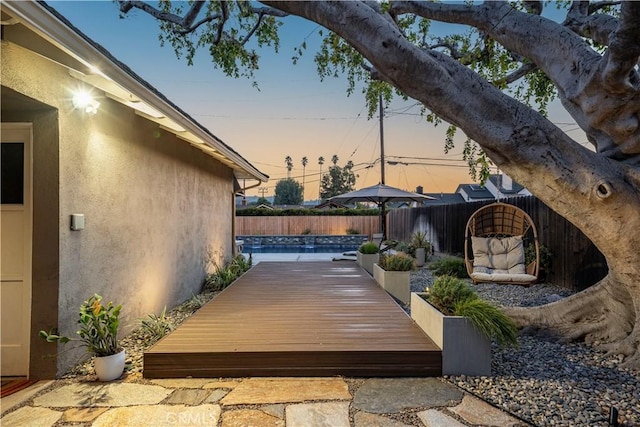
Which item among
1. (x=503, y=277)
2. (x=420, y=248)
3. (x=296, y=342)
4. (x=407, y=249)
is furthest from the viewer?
(x=407, y=249)

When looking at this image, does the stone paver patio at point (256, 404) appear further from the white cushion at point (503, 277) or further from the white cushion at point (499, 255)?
the white cushion at point (499, 255)

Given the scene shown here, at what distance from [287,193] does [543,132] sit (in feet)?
136

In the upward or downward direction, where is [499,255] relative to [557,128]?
downward

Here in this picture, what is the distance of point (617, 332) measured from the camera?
3508mm

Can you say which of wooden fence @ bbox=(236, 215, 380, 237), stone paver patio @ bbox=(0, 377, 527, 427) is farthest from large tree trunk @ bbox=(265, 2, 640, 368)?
wooden fence @ bbox=(236, 215, 380, 237)

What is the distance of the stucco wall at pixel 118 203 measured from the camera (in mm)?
2832

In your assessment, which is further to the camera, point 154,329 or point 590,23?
point 590,23

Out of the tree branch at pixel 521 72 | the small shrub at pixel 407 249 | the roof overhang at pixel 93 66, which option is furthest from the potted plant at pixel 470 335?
the small shrub at pixel 407 249

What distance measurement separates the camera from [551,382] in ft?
9.06

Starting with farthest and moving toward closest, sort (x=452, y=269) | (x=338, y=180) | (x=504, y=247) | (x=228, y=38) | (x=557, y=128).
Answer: (x=338, y=180), (x=452, y=269), (x=504, y=247), (x=228, y=38), (x=557, y=128)

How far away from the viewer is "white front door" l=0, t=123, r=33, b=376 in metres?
2.82

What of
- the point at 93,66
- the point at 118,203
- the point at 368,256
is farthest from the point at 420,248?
the point at 93,66

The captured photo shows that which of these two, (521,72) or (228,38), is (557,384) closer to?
(521,72)

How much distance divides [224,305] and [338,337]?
1.97 metres
